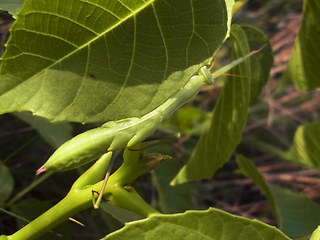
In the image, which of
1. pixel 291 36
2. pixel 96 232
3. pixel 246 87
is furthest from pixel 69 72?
pixel 291 36

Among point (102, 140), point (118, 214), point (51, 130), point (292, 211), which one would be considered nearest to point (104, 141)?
point (102, 140)

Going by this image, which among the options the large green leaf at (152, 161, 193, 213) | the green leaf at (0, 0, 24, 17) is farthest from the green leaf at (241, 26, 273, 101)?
the green leaf at (0, 0, 24, 17)

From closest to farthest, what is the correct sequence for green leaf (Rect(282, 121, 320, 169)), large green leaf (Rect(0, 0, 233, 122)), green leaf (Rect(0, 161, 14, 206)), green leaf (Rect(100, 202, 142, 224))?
1. large green leaf (Rect(0, 0, 233, 122))
2. green leaf (Rect(100, 202, 142, 224))
3. green leaf (Rect(0, 161, 14, 206))
4. green leaf (Rect(282, 121, 320, 169))

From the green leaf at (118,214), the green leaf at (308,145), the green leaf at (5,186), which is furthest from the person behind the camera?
the green leaf at (308,145)

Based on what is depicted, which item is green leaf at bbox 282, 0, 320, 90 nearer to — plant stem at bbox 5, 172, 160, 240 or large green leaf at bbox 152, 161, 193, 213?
large green leaf at bbox 152, 161, 193, 213

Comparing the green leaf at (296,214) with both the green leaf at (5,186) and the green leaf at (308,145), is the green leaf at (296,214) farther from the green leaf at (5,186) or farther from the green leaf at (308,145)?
the green leaf at (5,186)

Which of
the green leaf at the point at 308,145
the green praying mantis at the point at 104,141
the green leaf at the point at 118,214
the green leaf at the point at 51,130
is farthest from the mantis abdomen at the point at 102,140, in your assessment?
the green leaf at the point at 308,145

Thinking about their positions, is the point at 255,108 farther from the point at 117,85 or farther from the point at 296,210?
the point at 117,85
